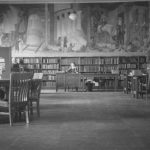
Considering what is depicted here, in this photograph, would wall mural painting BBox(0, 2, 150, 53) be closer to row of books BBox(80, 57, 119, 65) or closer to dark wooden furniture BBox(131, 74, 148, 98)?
row of books BBox(80, 57, 119, 65)

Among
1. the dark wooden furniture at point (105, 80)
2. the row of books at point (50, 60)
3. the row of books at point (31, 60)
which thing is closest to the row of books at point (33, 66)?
the row of books at point (31, 60)

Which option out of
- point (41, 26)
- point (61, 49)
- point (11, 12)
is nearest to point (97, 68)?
point (61, 49)

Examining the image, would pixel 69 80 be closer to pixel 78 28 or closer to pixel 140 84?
pixel 78 28

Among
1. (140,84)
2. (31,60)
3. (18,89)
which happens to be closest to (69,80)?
(31,60)

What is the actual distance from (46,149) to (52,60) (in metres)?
14.3

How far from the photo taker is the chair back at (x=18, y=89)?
5836 millimetres

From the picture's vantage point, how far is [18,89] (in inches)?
236

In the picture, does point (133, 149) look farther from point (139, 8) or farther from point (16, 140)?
point (139, 8)

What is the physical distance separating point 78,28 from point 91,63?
6.23 feet

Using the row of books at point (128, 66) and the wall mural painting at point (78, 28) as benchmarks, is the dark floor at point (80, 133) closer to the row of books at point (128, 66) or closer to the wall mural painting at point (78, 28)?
the row of books at point (128, 66)

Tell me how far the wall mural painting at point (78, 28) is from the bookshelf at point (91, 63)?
0.36 metres

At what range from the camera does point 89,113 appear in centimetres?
763

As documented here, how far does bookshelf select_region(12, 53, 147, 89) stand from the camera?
18.1m

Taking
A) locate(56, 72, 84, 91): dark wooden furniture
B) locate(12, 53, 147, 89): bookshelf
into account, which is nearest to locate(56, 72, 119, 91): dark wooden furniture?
locate(56, 72, 84, 91): dark wooden furniture
